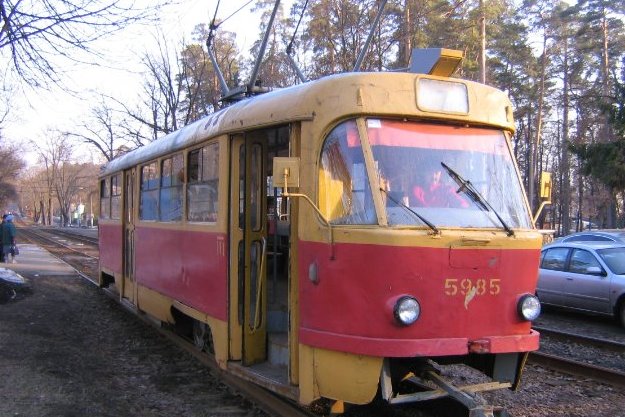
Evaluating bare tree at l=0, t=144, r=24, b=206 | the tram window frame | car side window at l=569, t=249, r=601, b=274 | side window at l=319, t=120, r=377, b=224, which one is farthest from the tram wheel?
bare tree at l=0, t=144, r=24, b=206

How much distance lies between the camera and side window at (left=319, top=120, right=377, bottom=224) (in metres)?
4.51

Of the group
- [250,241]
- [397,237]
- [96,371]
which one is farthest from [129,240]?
[397,237]

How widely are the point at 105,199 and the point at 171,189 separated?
542cm

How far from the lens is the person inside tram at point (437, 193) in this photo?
15.0 feet

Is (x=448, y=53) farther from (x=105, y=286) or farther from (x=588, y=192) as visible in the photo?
A: (x=588, y=192)

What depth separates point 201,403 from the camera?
20.1 feet

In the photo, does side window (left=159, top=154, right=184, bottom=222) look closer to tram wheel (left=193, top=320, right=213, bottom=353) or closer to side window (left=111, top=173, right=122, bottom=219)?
tram wheel (left=193, top=320, right=213, bottom=353)

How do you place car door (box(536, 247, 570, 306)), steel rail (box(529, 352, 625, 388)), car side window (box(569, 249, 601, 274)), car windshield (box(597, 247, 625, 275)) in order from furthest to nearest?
car door (box(536, 247, 570, 306)), car side window (box(569, 249, 601, 274)), car windshield (box(597, 247, 625, 275)), steel rail (box(529, 352, 625, 388))

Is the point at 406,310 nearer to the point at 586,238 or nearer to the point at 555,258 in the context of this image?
the point at 555,258

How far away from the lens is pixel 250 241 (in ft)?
19.5

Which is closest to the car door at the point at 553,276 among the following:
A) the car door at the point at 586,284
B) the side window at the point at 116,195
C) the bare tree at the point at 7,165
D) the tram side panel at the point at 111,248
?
the car door at the point at 586,284

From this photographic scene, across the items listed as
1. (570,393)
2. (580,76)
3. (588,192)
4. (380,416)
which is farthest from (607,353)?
(588,192)

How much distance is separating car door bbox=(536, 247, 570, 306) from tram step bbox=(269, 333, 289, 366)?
26.3 feet

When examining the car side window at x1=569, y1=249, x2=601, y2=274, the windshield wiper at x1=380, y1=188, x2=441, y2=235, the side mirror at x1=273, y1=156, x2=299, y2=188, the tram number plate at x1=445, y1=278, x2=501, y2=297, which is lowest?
the car side window at x1=569, y1=249, x2=601, y2=274
